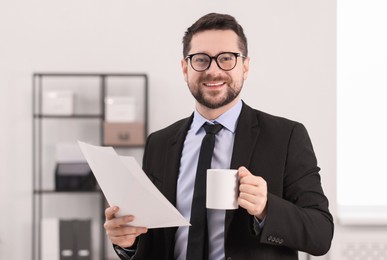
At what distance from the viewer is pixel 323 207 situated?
1.40m

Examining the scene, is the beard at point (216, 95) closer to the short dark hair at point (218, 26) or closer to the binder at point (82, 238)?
the short dark hair at point (218, 26)

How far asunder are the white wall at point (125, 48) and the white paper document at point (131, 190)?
2.32 m

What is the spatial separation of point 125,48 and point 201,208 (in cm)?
234

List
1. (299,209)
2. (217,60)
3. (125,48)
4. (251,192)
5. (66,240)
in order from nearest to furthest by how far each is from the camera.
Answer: (251,192) < (299,209) < (217,60) < (66,240) < (125,48)

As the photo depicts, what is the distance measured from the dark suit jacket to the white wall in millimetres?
2097

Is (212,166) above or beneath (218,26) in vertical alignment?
beneath

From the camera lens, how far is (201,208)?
4.65ft

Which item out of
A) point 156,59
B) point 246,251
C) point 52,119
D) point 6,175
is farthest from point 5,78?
point 246,251

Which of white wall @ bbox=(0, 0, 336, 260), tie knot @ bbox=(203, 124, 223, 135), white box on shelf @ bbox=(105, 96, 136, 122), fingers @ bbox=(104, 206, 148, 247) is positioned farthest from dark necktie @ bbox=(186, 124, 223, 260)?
white wall @ bbox=(0, 0, 336, 260)

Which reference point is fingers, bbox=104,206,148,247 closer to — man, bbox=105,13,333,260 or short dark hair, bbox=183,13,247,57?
man, bbox=105,13,333,260

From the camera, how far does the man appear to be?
134cm

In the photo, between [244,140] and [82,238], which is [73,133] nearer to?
[82,238]

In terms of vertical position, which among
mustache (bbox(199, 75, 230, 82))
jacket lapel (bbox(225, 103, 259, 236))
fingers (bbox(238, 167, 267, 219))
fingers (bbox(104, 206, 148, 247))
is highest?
mustache (bbox(199, 75, 230, 82))

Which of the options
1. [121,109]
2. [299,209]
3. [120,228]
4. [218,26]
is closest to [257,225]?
[299,209]
